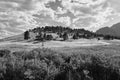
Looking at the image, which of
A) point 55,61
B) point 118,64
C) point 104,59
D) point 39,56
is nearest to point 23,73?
point 55,61

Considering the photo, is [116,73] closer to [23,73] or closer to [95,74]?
[95,74]

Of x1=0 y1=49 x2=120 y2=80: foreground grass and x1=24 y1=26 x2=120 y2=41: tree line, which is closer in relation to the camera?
x1=0 y1=49 x2=120 y2=80: foreground grass

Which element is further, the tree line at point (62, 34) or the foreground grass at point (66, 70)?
the tree line at point (62, 34)

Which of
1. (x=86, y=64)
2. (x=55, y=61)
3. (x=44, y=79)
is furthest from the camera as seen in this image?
(x=55, y=61)

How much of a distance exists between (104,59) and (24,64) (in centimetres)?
461

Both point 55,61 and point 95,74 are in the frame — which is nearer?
point 95,74

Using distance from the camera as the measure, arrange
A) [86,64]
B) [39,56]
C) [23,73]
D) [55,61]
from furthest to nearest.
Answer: [39,56]
[55,61]
[86,64]
[23,73]

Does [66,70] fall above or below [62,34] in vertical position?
below

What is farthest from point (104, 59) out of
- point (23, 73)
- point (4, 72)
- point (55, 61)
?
point (4, 72)

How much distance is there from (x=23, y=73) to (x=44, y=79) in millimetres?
1232

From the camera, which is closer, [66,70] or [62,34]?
[66,70]

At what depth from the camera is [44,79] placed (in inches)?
271

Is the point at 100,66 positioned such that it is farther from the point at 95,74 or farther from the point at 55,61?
the point at 55,61

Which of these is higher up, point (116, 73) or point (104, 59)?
point (104, 59)
